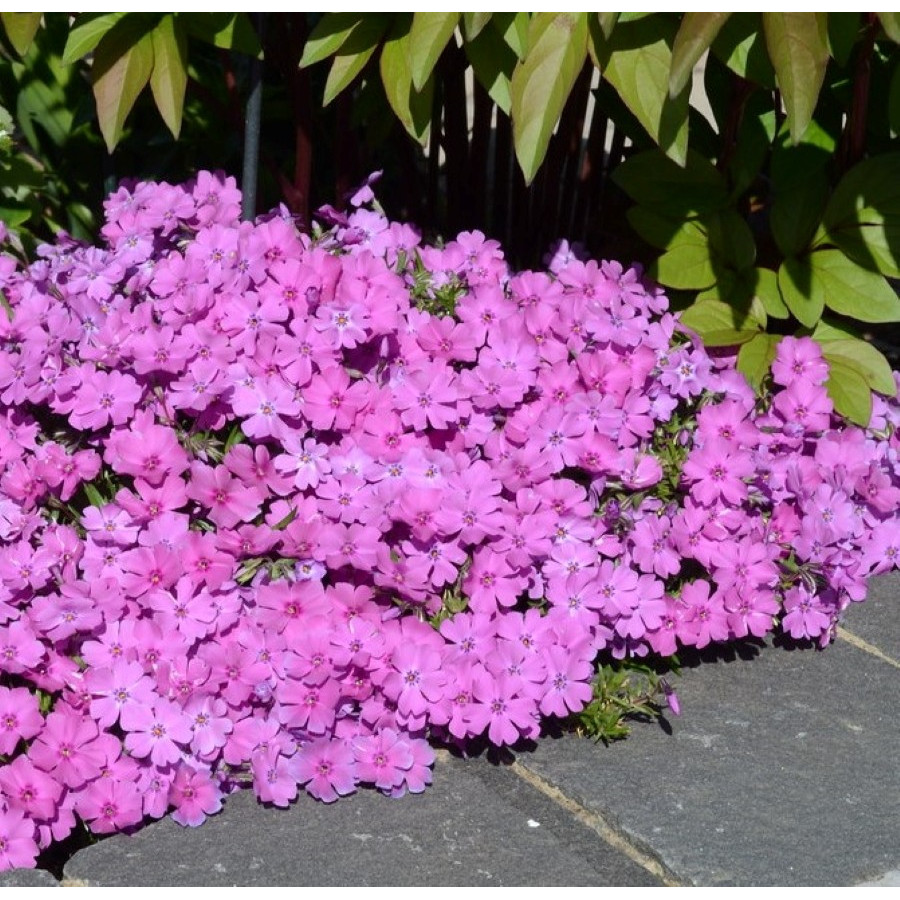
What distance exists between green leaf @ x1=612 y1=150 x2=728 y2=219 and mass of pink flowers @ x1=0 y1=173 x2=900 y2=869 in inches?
12.0

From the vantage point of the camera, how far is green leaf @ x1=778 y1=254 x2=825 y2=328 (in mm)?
2646

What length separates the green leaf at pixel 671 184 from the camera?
2.69 meters

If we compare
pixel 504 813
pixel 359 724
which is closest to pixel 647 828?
pixel 504 813

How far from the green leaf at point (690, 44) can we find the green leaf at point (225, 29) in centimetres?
76

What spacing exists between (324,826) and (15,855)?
41 cm

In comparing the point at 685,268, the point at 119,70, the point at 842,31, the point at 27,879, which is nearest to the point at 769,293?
the point at 685,268

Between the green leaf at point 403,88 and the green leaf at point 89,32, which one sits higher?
the green leaf at point 89,32

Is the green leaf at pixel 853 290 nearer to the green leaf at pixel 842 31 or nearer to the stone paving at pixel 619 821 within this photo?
the green leaf at pixel 842 31

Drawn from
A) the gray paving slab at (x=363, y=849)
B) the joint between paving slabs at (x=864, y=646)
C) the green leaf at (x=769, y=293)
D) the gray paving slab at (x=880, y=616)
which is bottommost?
the gray paving slab at (x=363, y=849)

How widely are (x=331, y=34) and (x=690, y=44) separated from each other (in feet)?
2.13

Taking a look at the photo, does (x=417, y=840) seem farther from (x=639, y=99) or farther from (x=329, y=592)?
(x=639, y=99)

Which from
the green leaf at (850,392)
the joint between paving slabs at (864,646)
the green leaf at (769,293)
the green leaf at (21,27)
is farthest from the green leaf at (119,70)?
the joint between paving slabs at (864,646)

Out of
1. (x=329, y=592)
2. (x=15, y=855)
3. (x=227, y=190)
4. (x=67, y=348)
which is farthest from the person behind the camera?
(x=227, y=190)

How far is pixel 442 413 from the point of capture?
226 centimetres
